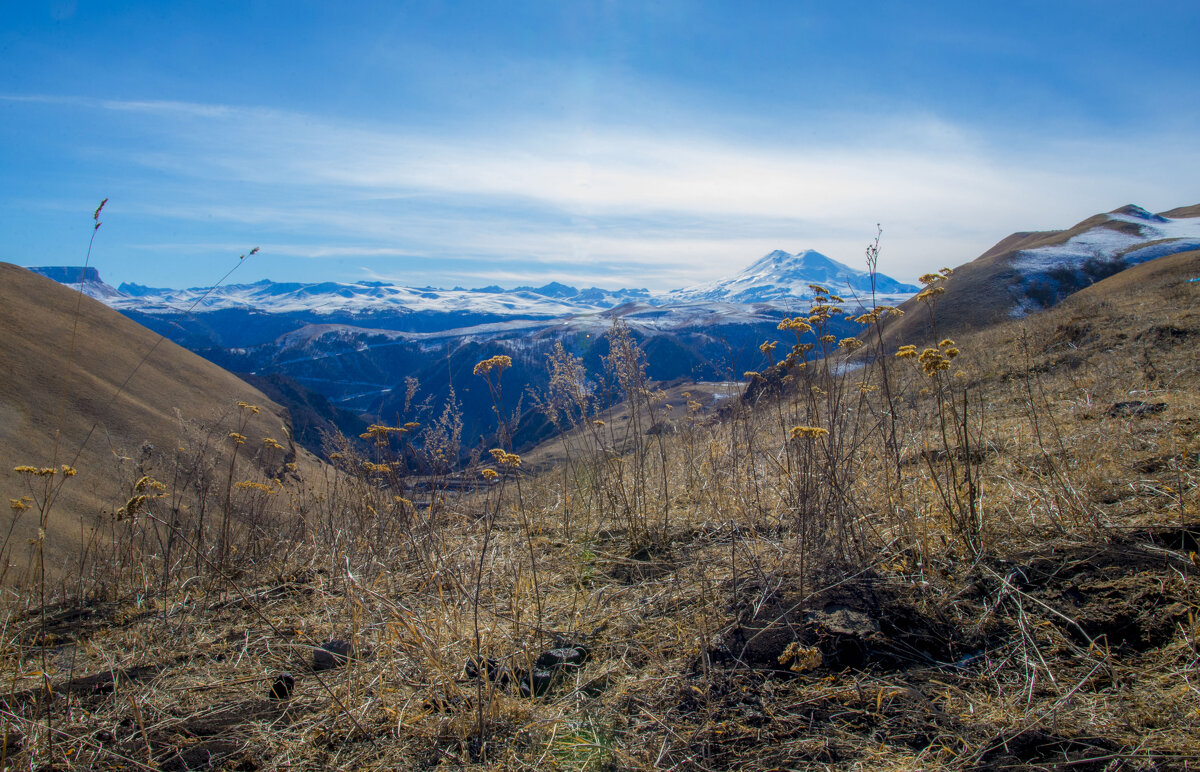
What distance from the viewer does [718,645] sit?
2193 millimetres

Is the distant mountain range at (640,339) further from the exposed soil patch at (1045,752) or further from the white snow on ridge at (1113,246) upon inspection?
the exposed soil patch at (1045,752)

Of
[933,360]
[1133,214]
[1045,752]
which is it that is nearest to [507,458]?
[933,360]

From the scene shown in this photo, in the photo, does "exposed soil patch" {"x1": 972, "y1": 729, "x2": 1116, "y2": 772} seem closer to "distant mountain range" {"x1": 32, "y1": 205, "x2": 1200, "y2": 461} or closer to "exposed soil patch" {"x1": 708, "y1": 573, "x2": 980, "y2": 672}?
"exposed soil patch" {"x1": 708, "y1": 573, "x2": 980, "y2": 672}

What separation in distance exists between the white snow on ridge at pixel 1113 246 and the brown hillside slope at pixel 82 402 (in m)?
34.9

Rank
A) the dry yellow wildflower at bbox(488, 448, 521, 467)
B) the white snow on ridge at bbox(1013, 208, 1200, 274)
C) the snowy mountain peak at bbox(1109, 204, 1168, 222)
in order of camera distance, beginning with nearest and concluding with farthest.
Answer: the dry yellow wildflower at bbox(488, 448, 521, 467), the white snow on ridge at bbox(1013, 208, 1200, 274), the snowy mountain peak at bbox(1109, 204, 1168, 222)

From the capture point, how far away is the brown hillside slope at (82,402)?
901cm

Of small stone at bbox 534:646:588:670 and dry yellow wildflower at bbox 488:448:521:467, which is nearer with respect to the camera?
small stone at bbox 534:646:588:670

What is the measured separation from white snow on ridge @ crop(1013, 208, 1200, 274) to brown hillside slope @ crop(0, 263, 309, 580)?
3487cm

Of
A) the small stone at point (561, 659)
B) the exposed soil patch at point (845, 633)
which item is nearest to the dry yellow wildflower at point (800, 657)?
the exposed soil patch at point (845, 633)

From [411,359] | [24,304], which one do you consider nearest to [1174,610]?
[24,304]

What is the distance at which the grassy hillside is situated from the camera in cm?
177

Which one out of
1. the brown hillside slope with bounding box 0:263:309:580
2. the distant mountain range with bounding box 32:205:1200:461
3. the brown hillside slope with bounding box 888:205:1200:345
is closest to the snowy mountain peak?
the distant mountain range with bounding box 32:205:1200:461

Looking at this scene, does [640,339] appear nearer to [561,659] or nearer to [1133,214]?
[1133,214]

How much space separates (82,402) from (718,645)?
16.7 m
